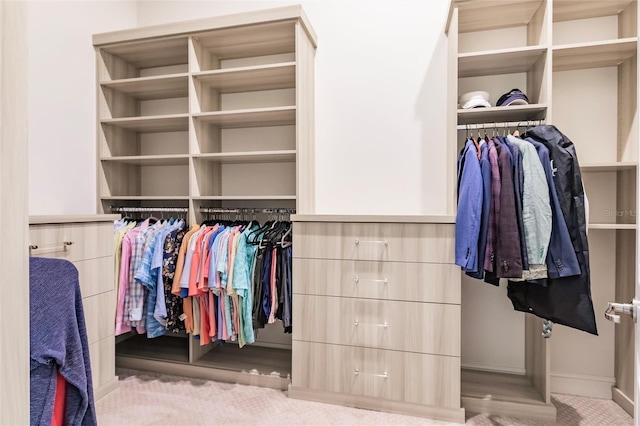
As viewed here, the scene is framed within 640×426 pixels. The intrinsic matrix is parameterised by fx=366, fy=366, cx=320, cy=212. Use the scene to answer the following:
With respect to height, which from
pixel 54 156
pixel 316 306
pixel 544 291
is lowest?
pixel 316 306

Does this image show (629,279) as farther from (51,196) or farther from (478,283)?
(51,196)

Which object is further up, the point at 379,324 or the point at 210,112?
the point at 210,112

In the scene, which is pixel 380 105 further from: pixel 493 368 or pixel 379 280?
pixel 493 368

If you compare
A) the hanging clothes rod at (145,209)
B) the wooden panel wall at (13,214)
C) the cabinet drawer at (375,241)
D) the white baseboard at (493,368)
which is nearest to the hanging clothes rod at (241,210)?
the hanging clothes rod at (145,209)

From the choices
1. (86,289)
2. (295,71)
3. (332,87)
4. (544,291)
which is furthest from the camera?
(332,87)

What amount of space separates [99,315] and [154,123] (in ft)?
4.38

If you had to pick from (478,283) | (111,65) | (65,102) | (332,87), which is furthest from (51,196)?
(478,283)

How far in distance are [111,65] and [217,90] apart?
2.59ft

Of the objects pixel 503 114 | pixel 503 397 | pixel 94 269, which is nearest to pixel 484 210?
pixel 503 114

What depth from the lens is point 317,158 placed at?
261 centimetres

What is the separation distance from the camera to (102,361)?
2.10 metres

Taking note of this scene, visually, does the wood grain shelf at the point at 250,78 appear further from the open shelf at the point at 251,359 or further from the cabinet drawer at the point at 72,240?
the open shelf at the point at 251,359

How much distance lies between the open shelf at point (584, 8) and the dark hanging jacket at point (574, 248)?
0.81m

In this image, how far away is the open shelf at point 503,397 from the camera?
1.91 meters
